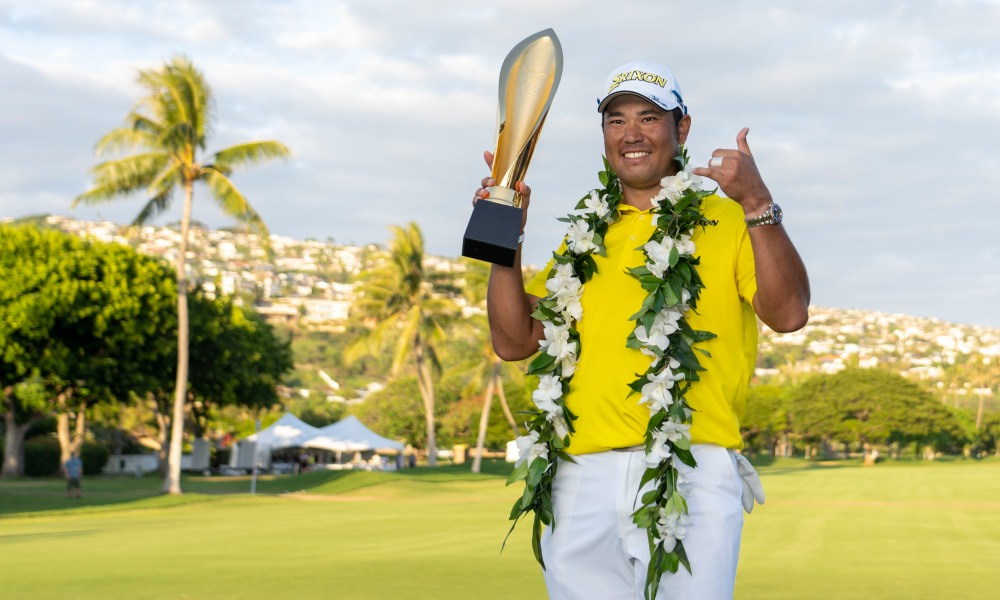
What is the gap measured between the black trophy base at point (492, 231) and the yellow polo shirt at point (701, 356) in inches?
14.1

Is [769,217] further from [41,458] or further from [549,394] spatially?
[41,458]

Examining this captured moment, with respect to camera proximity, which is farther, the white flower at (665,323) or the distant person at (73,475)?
the distant person at (73,475)

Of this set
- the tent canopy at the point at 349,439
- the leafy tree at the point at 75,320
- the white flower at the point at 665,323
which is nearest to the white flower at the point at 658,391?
the white flower at the point at 665,323

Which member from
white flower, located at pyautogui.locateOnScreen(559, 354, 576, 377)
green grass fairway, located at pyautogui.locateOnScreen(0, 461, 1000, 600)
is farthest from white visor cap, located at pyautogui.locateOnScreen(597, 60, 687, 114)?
green grass fairway, located at pyautogui.locateOnScreen(0, 461, 1000, 600)

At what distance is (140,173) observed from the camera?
30.7 m

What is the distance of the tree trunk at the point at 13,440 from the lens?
1706 inches

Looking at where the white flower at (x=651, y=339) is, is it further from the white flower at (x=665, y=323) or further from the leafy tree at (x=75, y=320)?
the leafy tree at (x=75, y=320)

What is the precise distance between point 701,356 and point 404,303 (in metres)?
49.2

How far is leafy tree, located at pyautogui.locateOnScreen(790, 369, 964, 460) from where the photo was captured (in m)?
93.8

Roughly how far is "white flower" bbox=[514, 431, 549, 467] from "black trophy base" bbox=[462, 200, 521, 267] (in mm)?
509

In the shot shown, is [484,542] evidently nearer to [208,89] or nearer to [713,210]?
[713,210]

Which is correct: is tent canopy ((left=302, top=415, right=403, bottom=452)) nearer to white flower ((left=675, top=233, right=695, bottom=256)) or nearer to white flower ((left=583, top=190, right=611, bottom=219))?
white flower ((left=583, top=190, right=611, bottom=219))

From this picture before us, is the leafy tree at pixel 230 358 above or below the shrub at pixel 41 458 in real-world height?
above

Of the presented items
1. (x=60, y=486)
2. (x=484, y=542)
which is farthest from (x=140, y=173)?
(x=484, y=542)
